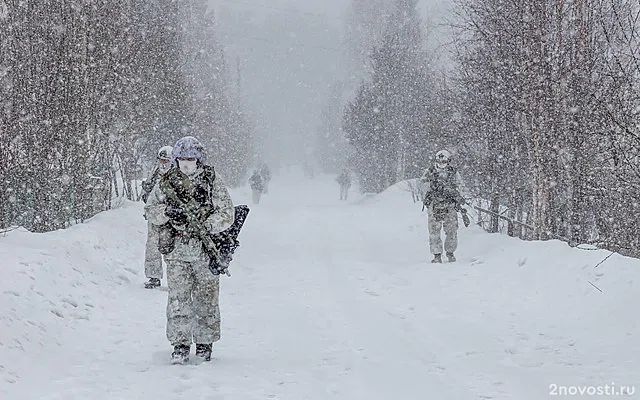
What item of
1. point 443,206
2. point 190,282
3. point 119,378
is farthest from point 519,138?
point 119,378

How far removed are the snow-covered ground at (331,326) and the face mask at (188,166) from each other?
1.74 m

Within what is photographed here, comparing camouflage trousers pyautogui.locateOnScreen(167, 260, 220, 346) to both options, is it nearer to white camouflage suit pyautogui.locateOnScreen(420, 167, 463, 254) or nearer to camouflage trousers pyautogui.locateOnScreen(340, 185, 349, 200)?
white camouflage suit pyautogui.locateOnScreen(420, 167, 463, 254)

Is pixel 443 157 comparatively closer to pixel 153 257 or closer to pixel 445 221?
pixel 445 221

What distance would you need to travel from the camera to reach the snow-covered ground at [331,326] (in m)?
5.32

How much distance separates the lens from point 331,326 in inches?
297

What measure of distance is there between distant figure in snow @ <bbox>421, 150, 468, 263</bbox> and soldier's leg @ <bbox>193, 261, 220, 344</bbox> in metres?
6.98

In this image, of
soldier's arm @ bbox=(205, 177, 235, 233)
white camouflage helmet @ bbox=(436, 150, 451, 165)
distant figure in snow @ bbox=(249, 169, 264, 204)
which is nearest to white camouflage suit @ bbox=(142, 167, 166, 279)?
soldier's arm @ bbox=(205, 177, 235, 233)

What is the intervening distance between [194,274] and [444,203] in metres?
7.20

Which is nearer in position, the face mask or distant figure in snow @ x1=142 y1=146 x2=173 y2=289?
the face mask

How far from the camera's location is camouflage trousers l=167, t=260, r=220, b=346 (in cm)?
603

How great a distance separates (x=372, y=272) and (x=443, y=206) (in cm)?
193

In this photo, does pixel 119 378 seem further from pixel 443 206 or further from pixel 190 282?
pixel 443 206

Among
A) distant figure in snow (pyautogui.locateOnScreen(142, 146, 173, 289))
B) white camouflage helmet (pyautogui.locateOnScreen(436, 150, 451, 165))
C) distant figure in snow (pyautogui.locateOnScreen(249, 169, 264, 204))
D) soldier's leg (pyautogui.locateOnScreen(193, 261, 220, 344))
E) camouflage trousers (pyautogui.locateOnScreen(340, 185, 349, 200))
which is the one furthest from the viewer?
camouflage trousers (pyautogui.locateOnScreen(340, 185, 349, 200))

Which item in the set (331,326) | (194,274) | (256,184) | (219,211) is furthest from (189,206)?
(256,184)
